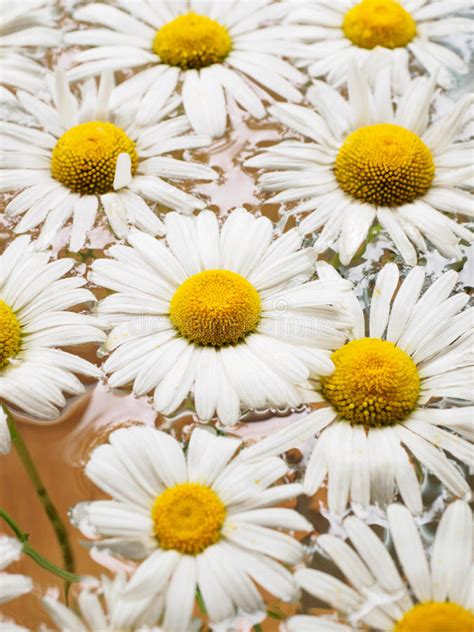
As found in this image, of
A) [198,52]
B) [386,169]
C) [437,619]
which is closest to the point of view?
[437,619]

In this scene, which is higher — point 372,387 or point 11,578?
point 372,387

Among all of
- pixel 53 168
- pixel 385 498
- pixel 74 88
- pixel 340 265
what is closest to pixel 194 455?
pixel 385 498

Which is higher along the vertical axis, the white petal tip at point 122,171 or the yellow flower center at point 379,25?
the yellow flower center at point 379,25

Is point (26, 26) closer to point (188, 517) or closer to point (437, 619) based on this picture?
point (188, 517)

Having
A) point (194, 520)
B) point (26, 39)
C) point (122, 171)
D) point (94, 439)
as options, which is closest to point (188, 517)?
point (194, 520)

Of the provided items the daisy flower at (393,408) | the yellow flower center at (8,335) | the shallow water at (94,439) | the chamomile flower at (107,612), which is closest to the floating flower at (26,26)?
the shallow water at (94,439)

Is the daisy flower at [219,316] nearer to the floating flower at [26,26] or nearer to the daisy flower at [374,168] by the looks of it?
the daisy flower at [374,168]

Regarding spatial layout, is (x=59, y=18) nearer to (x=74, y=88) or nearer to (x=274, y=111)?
(x=74, y=88)

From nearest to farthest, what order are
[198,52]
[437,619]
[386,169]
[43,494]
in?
[437,619], [43,494], [386,169], [198,52]

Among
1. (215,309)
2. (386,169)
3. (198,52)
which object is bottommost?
(215,309)
